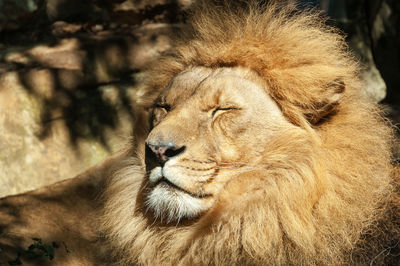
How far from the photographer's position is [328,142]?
2924mm

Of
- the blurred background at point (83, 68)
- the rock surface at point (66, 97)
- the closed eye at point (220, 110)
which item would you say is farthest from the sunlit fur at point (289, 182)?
the rock surface at point (66, 97)

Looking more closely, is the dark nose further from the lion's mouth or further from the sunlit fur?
the sunlit fur

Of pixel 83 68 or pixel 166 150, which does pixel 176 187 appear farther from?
pixel 83 68

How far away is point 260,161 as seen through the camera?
2824mm

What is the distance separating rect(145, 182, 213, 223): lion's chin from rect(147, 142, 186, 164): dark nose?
0.49ft

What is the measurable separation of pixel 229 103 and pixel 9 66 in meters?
2.78

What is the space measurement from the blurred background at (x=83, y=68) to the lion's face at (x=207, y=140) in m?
1.50

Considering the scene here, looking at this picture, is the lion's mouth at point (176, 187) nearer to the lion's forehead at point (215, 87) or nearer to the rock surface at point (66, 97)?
the lion's forehead at point (215, 87)

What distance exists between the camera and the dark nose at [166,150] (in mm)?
2699

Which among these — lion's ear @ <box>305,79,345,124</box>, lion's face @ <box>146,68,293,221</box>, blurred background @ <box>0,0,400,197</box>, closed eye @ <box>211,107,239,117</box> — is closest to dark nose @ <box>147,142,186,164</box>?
lion's face @ <box>146,68,293,221</box>

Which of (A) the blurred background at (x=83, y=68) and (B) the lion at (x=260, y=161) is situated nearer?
(B) the lion at (x=260, y=161)

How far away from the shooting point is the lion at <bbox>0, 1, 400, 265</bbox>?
2695 mm

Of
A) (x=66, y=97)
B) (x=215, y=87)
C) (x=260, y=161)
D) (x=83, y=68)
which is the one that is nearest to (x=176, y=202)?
(x=260, y=161)

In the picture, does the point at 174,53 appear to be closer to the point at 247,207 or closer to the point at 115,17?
the point at 247,207
